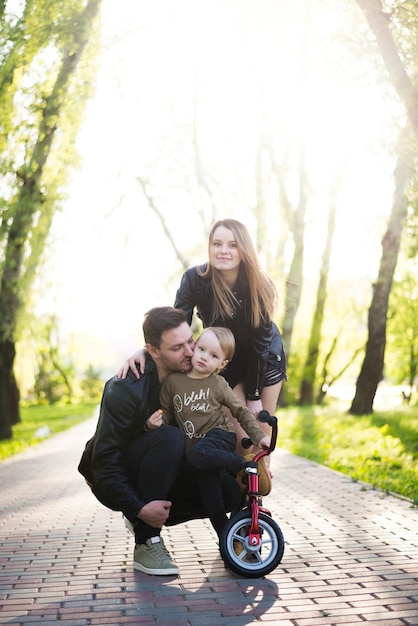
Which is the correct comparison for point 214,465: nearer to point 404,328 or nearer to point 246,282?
point 246,282

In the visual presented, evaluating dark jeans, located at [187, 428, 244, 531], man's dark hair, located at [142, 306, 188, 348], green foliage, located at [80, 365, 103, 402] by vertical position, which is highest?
man's dark hair, located at [142, 306, 188, 348]

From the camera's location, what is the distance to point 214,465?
17.2ft

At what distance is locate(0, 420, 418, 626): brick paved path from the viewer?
4.48 metres

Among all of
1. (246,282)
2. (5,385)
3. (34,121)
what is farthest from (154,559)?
(5,385)

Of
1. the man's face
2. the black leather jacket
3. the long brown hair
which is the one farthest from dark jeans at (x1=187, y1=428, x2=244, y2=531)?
the long brown hair

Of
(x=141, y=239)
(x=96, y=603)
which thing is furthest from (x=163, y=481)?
(x=141, y=239)

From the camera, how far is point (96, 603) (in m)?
4.77

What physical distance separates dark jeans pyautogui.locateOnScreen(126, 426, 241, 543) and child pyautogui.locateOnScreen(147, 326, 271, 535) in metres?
0.08

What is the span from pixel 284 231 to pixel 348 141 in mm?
16107

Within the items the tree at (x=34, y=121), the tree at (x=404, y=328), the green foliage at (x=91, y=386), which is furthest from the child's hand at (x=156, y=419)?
the green foliage at (x=91, y=386)

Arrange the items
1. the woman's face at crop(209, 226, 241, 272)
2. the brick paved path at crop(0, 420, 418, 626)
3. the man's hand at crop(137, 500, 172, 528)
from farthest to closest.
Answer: the woman's face at crop(209, 226, 241, 272) < the man's hand at crop(137, 500, 172, 528) < the brick paved path at crop(0, 420, 418, 626)

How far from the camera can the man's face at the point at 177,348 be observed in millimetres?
5445

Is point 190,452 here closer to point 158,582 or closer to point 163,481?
point 163,481

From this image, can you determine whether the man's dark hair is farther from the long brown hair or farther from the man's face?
the long brown hair
